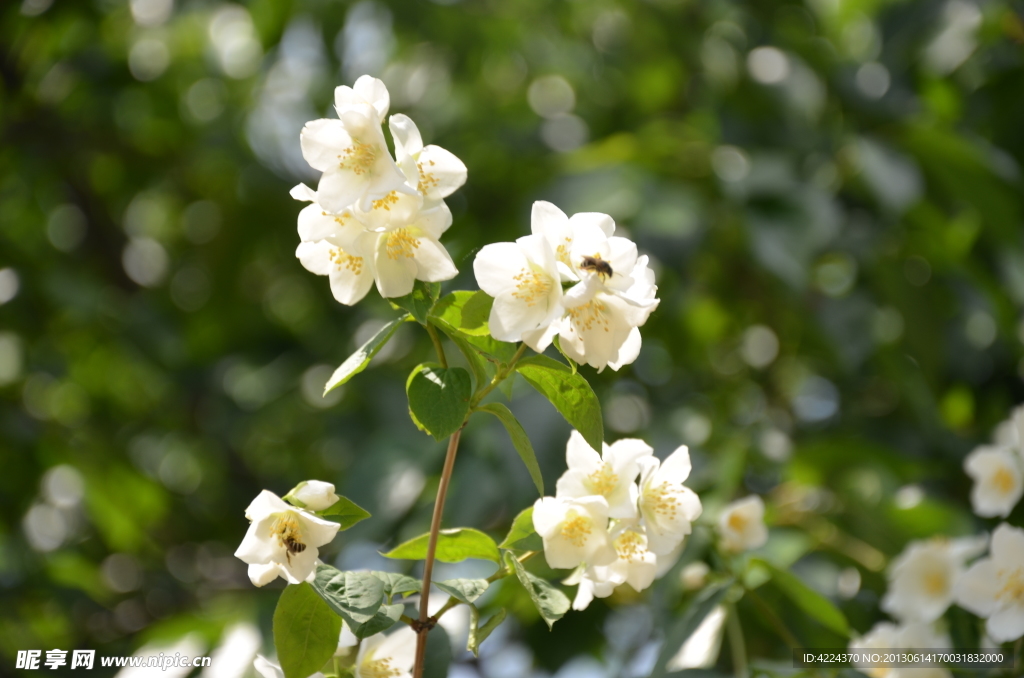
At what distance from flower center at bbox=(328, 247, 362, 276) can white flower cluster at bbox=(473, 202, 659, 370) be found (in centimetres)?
10

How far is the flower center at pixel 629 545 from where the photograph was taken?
0.66 meters

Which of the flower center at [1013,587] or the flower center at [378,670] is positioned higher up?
the flower center at [1013,587]

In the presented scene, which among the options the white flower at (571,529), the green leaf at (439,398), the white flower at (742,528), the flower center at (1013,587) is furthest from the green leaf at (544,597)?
the flower center at (1013,587)

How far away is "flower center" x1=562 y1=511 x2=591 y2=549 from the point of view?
61 cm

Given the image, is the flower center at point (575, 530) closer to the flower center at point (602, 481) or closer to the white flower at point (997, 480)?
the flower center at point (602, 481)

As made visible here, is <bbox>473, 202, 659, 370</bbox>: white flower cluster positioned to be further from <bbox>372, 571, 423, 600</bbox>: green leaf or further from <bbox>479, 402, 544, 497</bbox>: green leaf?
<bbox>372, 571, 423, 600</bbox>: green leaf

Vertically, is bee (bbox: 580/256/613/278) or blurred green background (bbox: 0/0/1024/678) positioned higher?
bee (bbox: 580/256/613/278)

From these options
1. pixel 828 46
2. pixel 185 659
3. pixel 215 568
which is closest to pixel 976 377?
pixel 828 46

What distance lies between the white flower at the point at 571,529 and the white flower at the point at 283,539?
166 millimetres

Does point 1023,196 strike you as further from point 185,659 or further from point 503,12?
point 185,659

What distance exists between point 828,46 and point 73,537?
2273 millimetres

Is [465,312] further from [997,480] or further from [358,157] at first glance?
[997,480]

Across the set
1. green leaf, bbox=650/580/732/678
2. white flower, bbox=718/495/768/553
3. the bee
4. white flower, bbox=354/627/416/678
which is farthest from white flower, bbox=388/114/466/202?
white flower, bbox=718/495/768/553

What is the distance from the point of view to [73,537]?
2109 millimetres
